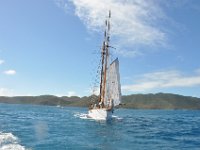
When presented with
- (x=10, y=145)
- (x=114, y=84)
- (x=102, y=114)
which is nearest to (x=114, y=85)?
(x=114, y=84)

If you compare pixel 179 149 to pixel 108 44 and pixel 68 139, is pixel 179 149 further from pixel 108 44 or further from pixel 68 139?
pixel 108 44

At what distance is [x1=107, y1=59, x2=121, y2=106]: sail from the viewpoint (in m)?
94.8

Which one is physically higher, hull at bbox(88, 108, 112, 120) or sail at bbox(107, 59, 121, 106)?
sail at bbox(107, 59, 121, 106)

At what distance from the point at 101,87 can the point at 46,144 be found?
6511 cm

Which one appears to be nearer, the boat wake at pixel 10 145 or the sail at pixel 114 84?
the boat wake at pixel 10 145

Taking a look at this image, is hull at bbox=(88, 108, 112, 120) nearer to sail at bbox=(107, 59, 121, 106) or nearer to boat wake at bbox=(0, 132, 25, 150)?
sail at bbox=(107, 59, 121, 106)

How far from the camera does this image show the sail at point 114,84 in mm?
94750

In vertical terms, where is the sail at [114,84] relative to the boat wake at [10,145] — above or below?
above

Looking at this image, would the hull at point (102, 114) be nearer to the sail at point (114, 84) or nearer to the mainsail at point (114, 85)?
the mainsail at point (114, 85)

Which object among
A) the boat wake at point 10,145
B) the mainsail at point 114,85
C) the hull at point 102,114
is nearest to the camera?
the boat wake at point 10,145

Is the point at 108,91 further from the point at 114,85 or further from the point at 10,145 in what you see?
the point at 10,145

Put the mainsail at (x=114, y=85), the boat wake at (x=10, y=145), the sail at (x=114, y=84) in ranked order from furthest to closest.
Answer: the mainsail at (x=114, y=85), the sail at (x=114, y=84), the boat wake at (x=10, y=145)

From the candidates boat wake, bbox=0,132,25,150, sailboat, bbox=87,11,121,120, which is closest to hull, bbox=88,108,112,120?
sailboat, bbox=87,11,121,120

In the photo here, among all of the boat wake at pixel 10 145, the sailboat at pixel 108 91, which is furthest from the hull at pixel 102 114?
the boat wake at pixel 10 145
